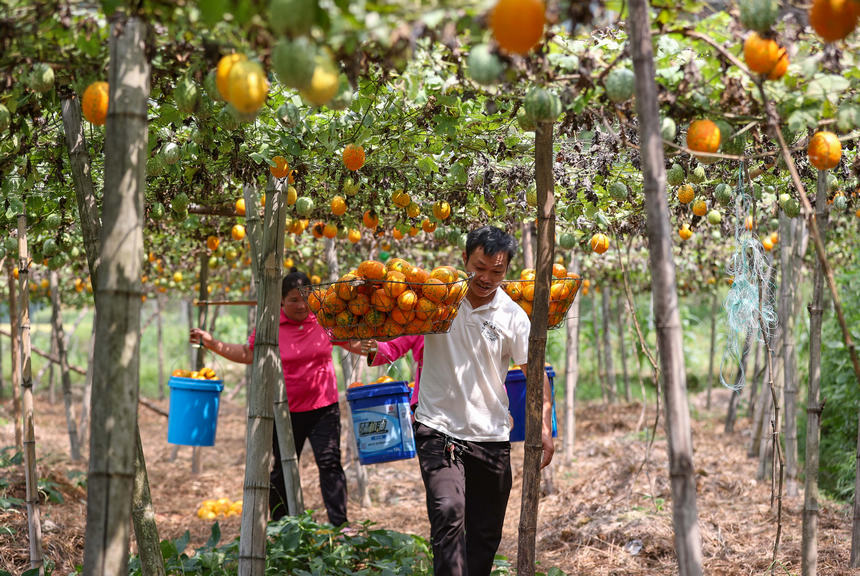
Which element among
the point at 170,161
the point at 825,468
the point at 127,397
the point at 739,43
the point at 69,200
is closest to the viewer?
the point at 127,397

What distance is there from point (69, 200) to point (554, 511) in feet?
14.4

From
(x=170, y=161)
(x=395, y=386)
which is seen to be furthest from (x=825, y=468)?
(x=170, y=161)

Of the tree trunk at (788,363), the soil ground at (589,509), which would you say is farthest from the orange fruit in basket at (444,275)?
the tree trunk at (788,363)

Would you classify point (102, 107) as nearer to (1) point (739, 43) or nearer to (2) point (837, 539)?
(1) point (739, 43)

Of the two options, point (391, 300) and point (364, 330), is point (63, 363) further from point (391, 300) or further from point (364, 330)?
point (391, 300)

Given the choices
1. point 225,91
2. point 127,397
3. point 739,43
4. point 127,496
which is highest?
point 739,43

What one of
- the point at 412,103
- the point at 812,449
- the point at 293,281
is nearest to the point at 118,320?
the point at 412,103

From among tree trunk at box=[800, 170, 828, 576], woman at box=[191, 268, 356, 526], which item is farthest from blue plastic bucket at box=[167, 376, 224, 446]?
tree trunk at box=[800, 170, 828, 576]

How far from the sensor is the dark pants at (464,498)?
9.25 ft

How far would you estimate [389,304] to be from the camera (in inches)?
110

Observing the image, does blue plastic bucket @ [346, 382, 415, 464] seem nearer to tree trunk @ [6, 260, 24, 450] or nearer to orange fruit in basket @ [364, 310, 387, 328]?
orange fruit in basket @ [364, 310, 387, 328]

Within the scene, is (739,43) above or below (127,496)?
above

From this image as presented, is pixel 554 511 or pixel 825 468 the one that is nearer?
pixel 554 511

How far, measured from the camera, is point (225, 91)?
1594 mm
